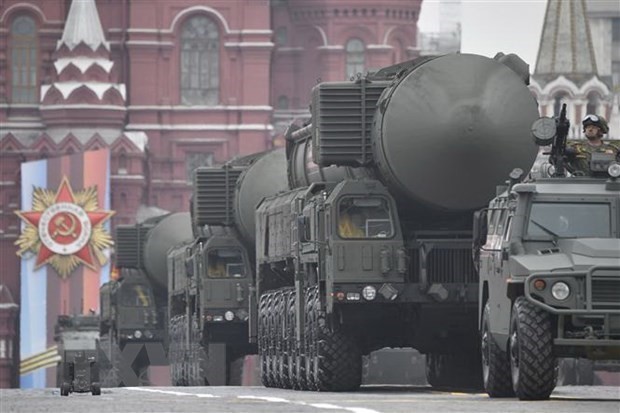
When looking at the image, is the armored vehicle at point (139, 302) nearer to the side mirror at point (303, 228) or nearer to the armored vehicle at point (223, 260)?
the armored vehicle at point (223, 260)

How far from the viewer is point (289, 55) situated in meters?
136

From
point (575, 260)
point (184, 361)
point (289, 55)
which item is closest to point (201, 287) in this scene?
point (184, 361)

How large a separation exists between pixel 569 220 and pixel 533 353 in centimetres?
204

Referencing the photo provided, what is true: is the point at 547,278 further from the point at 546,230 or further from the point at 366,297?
the point at 366,297

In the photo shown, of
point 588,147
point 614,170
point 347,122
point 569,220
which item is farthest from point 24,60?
point 569,220

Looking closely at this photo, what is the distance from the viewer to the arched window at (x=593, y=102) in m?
141

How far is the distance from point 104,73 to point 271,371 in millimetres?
85403

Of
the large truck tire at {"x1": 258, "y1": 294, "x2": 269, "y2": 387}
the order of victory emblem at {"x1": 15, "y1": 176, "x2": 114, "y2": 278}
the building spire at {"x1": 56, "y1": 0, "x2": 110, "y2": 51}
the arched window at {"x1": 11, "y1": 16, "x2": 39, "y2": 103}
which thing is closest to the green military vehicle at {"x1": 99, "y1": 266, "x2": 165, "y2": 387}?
the large truck tire at {"x1": 258, "y1": 294, "x2": 269, "y2": 387}

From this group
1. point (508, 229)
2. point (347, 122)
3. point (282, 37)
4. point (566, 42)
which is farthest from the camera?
point (566, 42)

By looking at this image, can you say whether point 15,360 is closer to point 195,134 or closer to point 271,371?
point 195,134

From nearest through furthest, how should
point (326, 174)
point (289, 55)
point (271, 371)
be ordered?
point (326, 174) < point (271, 371) < point (289, 55)

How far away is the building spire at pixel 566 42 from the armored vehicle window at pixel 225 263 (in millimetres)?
93600

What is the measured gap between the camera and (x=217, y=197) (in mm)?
52625

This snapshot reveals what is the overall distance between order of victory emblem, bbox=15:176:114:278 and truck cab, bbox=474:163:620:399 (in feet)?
314
